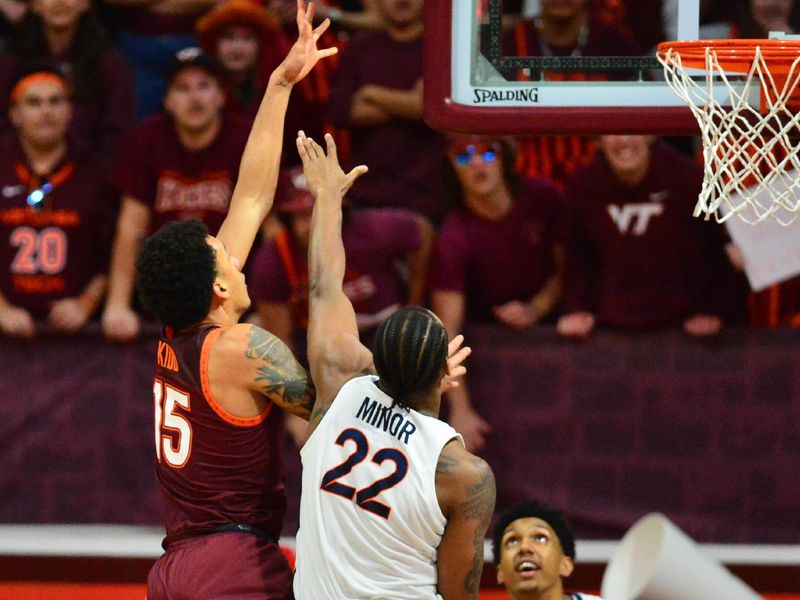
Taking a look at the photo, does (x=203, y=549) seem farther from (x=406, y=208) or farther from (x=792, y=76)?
(x=406, y=208)

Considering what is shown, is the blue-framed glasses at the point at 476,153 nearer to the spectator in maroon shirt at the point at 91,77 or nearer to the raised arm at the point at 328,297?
the spectator in maroon shirt at the point at 91,77

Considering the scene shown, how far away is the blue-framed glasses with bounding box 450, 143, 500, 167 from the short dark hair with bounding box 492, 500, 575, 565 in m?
1.67

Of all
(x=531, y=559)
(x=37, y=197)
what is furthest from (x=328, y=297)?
(x=37, y=197)

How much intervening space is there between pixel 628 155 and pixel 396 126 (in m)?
1.17

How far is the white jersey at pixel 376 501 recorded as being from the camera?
4020 millimetres

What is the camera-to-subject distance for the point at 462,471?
4004 millimetres

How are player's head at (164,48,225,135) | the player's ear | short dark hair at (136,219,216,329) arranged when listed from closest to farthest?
short dark hair at (136,219,216,329)
the player's ear
player's head at (164,48,225,135)

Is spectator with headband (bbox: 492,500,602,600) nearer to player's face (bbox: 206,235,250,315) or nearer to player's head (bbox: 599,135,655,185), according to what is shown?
player's face (bbox: 206,235,250,315)

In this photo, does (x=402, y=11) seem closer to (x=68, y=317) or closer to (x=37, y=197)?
(x=37, y=197)

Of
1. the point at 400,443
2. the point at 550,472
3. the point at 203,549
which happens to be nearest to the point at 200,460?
the point at 203,549

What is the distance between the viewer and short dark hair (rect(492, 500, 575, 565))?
5.51 m

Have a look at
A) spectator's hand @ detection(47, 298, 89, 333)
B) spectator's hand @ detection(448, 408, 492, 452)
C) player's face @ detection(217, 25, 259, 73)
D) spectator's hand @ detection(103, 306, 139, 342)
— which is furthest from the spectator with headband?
player's face @ detection(217, 25, 259, 73)

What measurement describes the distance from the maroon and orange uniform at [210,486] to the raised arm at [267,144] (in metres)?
0.64

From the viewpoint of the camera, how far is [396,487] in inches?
158
